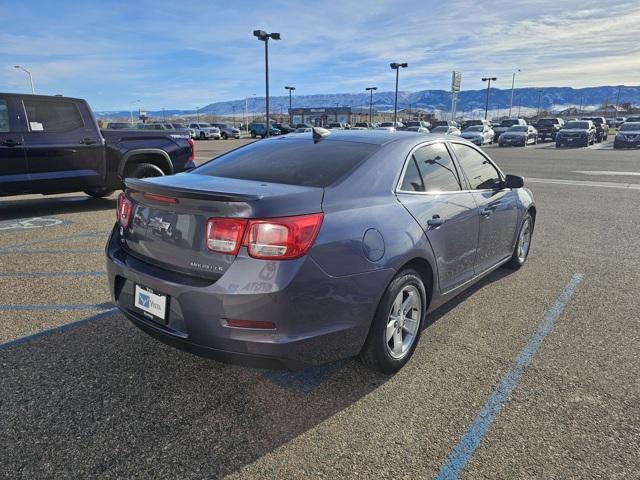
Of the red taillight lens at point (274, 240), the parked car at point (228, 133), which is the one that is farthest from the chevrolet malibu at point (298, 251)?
the parked car at point (228, 133)

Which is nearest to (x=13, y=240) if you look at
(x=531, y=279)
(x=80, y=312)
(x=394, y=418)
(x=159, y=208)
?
(x=80, y=312)

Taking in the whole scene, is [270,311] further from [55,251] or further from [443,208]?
[55,251]

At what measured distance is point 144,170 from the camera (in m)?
8.41

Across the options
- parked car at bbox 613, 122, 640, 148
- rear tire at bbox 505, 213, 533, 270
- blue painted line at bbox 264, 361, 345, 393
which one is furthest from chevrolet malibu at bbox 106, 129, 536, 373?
parked car at bbox 613, 122, 640, 148

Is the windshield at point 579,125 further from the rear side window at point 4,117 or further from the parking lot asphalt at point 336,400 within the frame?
the rear side window at point 4,117

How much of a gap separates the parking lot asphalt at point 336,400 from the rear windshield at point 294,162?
1.28 meters

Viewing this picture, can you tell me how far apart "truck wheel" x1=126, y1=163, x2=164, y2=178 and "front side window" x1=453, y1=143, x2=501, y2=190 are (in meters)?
5.85

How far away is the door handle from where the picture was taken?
318 cm

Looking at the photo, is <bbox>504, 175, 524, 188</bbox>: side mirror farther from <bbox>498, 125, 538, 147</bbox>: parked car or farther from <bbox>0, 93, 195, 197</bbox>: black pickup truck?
<bbox>498, 125, 538, 147</bbox>: parked car

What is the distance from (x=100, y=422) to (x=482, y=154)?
381 cm

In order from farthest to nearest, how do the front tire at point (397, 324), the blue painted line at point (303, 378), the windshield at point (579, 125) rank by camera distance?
the windshield at point (579, 125) < the blue painted line at point (303, 378) < the front tire at point (397, 324)

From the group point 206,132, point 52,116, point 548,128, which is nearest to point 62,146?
point 52,116

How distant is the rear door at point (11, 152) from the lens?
697 cm

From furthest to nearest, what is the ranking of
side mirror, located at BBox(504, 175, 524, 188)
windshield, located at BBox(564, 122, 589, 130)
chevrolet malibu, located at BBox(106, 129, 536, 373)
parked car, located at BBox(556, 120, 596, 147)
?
windshield, located at BBox(564, 122, 589, 130) < parked car, located at BBox(556, 120, 596, 147) < side mirror, located at BBox(504, 175, 524, 188) < chevrolet malibu, located at BBox(106, 129, 536, 373)
